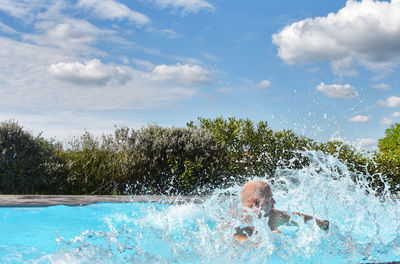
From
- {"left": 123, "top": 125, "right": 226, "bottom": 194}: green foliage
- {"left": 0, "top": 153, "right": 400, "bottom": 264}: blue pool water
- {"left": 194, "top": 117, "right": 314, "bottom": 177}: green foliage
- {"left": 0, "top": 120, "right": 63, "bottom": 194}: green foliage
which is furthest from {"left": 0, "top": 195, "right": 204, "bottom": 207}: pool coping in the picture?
{"left": 194, "top": 117, "right": 314, "bottom": 177}: green foliage

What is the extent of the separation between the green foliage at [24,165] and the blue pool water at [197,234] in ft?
7.18

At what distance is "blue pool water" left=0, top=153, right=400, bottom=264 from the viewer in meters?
3.85

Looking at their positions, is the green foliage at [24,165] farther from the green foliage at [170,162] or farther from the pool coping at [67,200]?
the green foliage at [170,162]

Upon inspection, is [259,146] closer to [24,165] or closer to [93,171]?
[93,171]

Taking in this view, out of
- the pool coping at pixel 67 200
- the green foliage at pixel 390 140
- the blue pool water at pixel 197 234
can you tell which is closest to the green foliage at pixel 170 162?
the pool coping at pixel 67 200

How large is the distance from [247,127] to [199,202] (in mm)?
3039

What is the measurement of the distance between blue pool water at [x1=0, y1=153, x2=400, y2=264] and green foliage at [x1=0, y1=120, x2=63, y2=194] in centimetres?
219

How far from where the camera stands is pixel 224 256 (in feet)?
12.5

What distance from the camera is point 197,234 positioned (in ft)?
Answer: 15.0

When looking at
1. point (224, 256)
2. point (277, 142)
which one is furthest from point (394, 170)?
point (224, 256)

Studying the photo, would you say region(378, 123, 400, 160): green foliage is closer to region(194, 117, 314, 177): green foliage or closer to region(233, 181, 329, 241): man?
region(194, 117, 314, 177): green foliage

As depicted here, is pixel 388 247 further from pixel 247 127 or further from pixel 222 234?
pixel 247 127

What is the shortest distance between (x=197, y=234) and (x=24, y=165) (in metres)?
5.26

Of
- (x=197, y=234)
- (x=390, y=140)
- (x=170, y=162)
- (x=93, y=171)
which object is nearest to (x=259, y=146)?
(x=170, y=162)
